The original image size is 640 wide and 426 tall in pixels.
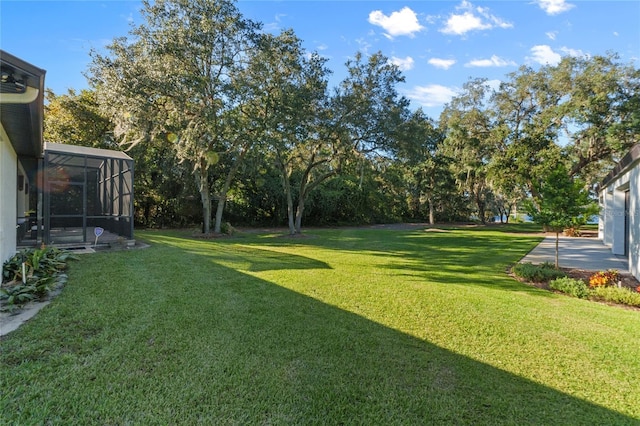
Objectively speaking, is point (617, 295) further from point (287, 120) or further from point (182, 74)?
point (182, 74)

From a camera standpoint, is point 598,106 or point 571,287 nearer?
point 571,287

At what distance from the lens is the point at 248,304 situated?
458cm

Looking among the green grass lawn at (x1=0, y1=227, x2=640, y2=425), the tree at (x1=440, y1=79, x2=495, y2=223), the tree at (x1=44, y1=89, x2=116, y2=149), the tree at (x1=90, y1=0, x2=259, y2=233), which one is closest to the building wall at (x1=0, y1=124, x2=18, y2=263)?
the green grass lawn at (x1=0, y1=227, x2=640, y2=425)

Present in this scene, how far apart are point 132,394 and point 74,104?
18.1 metres

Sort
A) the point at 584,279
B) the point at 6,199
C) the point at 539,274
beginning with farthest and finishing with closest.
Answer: the point at 539,274, the point at 584,279, the point at 6,199

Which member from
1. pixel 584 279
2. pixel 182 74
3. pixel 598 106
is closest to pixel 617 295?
pixel 584 279

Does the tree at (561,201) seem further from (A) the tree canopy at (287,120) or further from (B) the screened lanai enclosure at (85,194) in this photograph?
(B) the screened lanai enclosure at (85,194)

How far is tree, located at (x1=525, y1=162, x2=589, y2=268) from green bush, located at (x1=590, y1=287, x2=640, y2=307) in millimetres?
2016

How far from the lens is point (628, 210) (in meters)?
9.64

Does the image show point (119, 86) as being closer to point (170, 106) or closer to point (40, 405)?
point (170, 106)

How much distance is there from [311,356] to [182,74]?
11496mm

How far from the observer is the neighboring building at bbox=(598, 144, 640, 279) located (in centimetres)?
709

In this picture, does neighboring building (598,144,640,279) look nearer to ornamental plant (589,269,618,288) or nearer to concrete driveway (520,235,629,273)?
concrete driveway (520,235,629,273)

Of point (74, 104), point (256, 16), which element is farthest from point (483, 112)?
point (74, 104)
